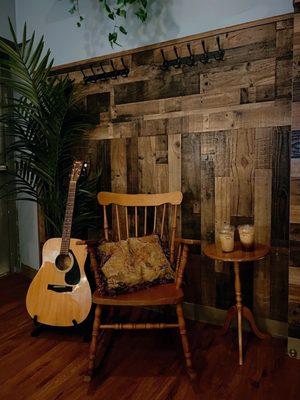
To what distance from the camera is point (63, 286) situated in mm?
2010

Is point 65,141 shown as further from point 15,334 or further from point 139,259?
point 15,334

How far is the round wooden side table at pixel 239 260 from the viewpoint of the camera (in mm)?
1698

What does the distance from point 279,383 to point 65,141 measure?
78.5 inches

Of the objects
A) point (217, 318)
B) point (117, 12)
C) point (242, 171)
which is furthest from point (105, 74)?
point (217, 318)

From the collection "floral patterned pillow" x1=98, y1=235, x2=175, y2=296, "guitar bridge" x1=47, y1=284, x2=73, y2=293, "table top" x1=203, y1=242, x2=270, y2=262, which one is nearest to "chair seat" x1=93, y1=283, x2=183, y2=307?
"floral patterned pillow" x1=98, y1=235, x2=175, y2=296

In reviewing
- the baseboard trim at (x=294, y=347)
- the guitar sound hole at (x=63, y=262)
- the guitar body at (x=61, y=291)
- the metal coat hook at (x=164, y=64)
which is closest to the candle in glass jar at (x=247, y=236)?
the baseboard trim at (x=294, y=347)

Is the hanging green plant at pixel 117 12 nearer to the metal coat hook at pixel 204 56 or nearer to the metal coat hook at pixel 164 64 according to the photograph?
the metal coat hook at pixel 164 64

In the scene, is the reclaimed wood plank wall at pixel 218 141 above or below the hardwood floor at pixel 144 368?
above

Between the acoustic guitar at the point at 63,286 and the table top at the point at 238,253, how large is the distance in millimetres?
784

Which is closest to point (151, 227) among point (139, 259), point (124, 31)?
point (139, 259)

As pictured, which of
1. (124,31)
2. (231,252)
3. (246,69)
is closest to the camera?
(231,252)

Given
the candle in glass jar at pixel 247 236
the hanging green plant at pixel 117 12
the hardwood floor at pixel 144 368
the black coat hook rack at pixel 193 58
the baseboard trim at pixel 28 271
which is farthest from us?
the baseboard trim at pixel 28 271

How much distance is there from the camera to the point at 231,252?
180cm

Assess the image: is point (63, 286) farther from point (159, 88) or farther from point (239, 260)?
point (159, 88)
